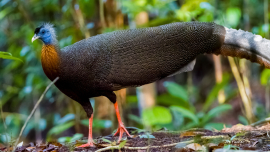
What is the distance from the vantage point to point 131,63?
2719mm

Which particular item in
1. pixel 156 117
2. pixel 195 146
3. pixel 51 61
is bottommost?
pixel 195 146

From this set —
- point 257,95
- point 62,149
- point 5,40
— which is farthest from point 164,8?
point 257,95

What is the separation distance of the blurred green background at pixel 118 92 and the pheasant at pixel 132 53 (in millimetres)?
622

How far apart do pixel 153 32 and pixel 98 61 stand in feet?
2.04

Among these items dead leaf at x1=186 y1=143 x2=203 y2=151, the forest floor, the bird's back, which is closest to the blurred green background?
the bird's back

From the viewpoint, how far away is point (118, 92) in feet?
13.2

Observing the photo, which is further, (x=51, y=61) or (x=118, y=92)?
(x=118, y=92)

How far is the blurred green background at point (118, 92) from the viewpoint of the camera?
4.04 meters

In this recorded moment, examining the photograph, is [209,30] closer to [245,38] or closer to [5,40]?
[245,38]

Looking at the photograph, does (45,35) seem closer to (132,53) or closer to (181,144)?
(132,53)

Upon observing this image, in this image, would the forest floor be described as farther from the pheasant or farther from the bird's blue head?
the bird's blue head

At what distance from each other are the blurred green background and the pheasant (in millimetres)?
622

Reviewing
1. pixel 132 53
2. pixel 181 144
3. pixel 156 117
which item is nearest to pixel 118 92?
pixel 156 117

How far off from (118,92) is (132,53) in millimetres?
1406
